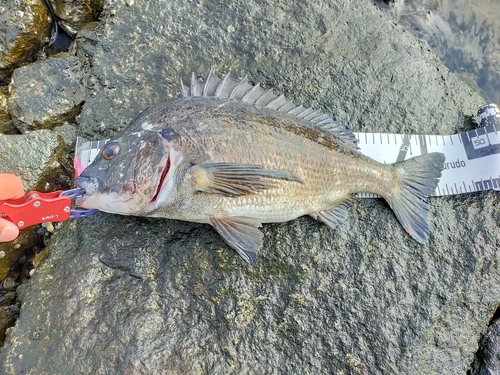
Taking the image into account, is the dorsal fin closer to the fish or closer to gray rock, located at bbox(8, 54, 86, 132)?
the fish

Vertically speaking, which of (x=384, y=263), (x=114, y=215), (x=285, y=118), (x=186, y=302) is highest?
(x=285, y=118)

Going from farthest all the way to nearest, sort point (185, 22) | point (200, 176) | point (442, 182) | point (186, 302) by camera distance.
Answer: point (185, 22) → point (442, 182) → point (186, 302) → point (200, 176)

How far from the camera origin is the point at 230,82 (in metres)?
3.15

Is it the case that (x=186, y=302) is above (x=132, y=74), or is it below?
below

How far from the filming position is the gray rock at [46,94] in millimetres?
3795

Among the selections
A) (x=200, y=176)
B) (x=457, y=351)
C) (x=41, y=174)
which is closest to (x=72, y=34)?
(x=41, y=174)

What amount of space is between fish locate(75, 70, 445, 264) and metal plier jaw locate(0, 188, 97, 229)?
0.18 meters

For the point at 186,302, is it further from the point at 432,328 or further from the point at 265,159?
the point at 432,328

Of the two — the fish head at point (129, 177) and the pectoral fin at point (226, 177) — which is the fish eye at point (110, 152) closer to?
the fish head at point (129, 177)

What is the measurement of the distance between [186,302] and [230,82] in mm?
1778

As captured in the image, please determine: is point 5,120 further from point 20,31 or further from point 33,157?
point 20,31

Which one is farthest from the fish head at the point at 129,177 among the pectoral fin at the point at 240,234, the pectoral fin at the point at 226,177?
the pectoral fin at the point at 240,234

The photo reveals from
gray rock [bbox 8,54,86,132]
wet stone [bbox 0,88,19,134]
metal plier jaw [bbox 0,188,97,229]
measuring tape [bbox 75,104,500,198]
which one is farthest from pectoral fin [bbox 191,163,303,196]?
wet stone [bbox 0,88,19,134]

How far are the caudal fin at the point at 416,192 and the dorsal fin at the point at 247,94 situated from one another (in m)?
0.60
